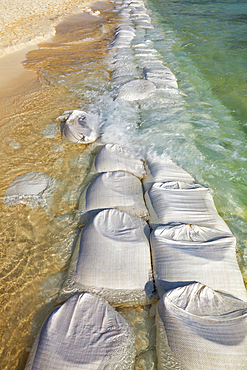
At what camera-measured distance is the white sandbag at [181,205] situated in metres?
1.78

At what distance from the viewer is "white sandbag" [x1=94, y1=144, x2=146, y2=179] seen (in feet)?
7.64

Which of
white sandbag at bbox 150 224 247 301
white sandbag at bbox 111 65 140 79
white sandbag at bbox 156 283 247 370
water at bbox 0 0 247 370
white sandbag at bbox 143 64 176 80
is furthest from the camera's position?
white sandbag at bbox 111 65 140 79

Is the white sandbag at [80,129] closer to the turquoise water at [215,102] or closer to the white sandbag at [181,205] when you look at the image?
the turquoise water at [215,102]

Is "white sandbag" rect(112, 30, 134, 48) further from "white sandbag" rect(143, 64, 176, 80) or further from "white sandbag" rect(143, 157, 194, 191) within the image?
"white sandbag" rect(143, 157, 194, 191)

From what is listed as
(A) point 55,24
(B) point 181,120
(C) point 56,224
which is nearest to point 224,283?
(C) point 56,224

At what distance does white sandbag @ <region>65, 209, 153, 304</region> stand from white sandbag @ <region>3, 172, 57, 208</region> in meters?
0.75

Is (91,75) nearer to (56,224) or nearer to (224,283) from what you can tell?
(56,224)

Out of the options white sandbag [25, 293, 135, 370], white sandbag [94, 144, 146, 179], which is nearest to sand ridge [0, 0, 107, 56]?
white sandbag [94, 144, 146, 179]

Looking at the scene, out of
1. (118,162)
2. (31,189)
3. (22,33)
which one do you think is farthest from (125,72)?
(22,33)

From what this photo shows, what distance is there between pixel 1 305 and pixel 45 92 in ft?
12.1

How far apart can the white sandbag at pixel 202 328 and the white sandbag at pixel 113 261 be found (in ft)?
0.75

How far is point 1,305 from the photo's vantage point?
147cm

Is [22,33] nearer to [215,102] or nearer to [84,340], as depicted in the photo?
[215,102]

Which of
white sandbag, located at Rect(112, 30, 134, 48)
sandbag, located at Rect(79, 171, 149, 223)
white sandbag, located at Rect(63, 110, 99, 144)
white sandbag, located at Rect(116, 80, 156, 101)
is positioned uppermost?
white sandbag, located at Rect(112, 30, 134, 48)
